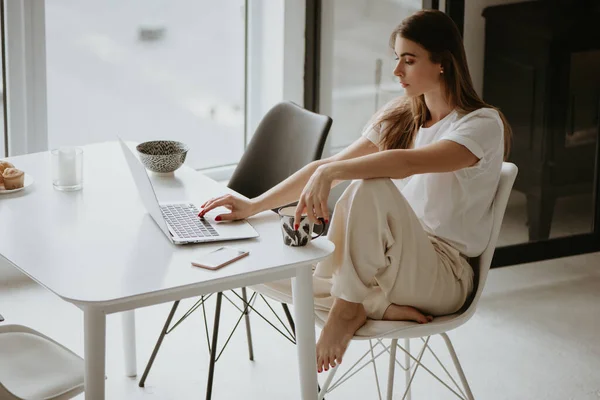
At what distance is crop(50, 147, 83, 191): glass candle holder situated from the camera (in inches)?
95.7

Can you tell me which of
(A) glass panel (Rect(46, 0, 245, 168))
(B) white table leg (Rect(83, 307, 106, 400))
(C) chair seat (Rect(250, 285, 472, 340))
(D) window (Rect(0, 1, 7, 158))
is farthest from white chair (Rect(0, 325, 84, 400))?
(A) glass panel (Rect(46, 0, 245, 168))

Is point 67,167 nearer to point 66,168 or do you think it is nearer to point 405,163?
point 66,168

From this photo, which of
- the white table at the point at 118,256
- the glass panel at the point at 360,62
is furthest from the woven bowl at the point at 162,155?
the glass panel at the point at 360,62

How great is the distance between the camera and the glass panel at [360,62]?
12.3 feet

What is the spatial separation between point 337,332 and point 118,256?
54cm

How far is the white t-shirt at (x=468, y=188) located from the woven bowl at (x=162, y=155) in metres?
0.72

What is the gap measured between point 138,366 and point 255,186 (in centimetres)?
69

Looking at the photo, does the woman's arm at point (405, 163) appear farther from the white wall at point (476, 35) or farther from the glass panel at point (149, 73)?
the glass panel at point (149, 73)

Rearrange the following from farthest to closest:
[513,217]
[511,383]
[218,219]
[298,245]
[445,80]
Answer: [513,217], [511,383], [445,80], [218,219], [298,245]

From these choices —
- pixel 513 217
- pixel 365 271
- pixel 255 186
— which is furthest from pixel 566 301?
pixel 365 271

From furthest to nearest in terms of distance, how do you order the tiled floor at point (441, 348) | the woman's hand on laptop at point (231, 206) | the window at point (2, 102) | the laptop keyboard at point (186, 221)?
the window at point (2, 102), the tiled floor at point (441, 348), the woman's hand on laptop at point (231, 206), the laptop keyboard at point (186, 221)

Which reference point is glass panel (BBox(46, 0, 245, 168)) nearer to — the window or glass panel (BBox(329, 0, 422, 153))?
the window

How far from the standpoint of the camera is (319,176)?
214cm

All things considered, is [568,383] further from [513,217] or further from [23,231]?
[23,231]
